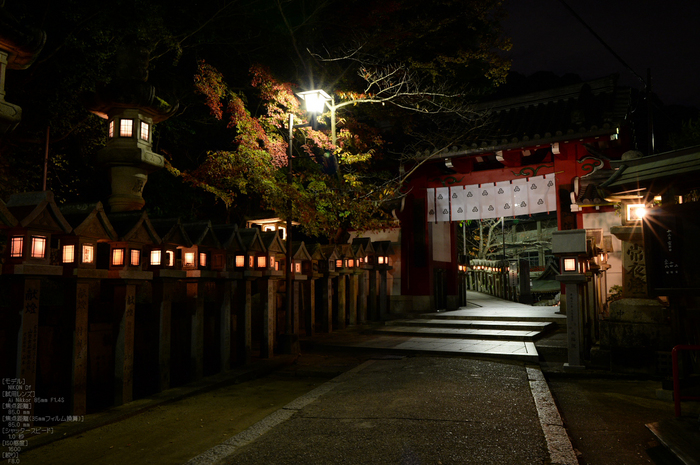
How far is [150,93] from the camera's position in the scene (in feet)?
32.3

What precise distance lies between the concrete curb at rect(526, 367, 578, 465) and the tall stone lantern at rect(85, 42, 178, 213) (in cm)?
892

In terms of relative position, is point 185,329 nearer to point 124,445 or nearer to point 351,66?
point 124,445

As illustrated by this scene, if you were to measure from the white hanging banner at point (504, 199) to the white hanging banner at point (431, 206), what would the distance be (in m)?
2.47

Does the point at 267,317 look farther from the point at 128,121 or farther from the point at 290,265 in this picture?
the point at 128,121

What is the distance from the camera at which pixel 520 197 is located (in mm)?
16172

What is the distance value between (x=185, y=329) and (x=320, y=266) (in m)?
5.67

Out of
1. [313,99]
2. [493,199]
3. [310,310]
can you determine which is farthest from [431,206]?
[313,99]

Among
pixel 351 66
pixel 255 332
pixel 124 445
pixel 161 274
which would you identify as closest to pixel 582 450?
pixel 124 445

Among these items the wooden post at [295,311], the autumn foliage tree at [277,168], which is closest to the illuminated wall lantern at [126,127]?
the autumn foliage tree at [277,168]

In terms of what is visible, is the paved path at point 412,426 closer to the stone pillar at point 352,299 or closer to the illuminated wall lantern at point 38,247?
the illuminated wall lantern at point 38,247

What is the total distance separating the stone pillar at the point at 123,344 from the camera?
6656 mm

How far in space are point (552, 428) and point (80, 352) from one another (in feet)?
20.0

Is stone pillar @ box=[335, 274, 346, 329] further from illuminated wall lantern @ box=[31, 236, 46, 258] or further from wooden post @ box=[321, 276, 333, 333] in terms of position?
illuminated wall lantern @ box=[31, 236, 46, 258]

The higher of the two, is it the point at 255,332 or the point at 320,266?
the point at 320,266
